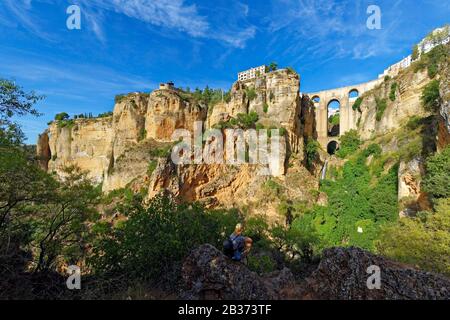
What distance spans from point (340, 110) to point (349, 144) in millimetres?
9203

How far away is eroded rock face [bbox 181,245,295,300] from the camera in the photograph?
515 centimetres

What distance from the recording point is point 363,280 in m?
4.83

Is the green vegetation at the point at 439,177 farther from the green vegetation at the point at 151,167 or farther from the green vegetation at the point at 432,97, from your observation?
the green vegetation at the point at 151,167

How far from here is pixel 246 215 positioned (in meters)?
26.8

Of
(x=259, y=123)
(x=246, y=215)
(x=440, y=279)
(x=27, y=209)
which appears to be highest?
(x=259, y=123)

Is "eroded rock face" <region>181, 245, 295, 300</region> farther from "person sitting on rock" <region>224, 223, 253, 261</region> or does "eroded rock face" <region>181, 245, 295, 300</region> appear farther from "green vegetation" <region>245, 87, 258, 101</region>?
"green vegetation" <region>245, 87, 258, 101</region>

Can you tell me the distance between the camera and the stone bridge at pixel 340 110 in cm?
4244

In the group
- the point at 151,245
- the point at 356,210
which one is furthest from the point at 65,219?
the point at 356,210

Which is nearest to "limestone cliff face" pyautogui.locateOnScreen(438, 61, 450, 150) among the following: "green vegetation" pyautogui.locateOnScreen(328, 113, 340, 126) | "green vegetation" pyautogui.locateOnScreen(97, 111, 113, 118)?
"green vegetation" pyautogui.locateOnScreen(328, 113, 340, 126)

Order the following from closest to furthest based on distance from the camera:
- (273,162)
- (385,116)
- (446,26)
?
(273,162), (385,116), (446,26)

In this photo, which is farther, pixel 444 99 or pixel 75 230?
pixel 444 99
